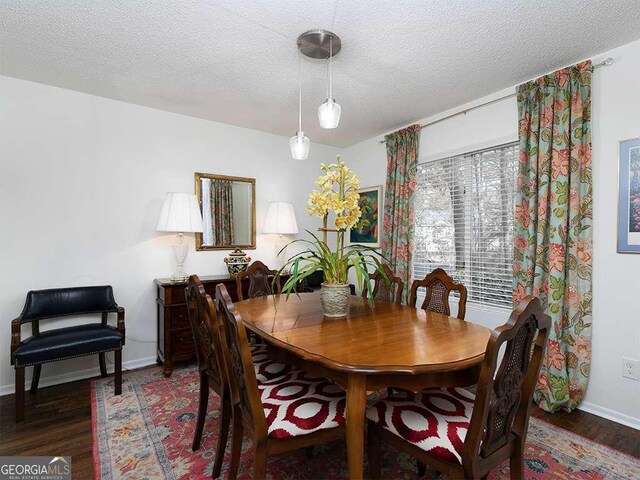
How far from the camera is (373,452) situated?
1557 millimetres

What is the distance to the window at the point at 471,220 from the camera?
2.87 meters

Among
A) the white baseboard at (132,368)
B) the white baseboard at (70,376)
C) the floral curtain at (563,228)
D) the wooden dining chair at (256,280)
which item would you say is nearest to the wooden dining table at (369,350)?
the wooden dining chair at (256,280)

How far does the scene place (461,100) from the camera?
3080mm

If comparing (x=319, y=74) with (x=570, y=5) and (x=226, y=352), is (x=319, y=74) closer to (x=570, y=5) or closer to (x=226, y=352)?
(x=570, y=5)

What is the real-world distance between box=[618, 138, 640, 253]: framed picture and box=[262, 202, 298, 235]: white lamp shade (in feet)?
9.06

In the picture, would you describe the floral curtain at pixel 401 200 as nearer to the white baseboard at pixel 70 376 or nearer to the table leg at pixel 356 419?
the table leg at pixel 356 419

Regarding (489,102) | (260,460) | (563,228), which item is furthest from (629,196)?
(260,460)

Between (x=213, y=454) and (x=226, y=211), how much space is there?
7.93 feet

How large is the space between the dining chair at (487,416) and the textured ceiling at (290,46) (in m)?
1.73

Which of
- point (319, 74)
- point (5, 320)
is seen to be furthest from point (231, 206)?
point (5, 320)

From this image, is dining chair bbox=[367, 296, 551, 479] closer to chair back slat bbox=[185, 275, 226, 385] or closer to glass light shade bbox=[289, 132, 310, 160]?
chair back slat bbox=[185, 275, 226, 385]

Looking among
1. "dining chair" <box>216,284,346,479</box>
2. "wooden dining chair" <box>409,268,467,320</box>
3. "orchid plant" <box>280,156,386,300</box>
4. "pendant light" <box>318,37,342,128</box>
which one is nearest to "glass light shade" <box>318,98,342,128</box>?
"pendant light" <box>318,37,342,128</box>

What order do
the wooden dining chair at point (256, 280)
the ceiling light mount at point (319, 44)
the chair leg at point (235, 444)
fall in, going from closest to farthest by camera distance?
1. the chair leg at point (235, 444)
2. the ceiling light mount at point (319, 44)
3. the wooden dining chair at point (256, 280)

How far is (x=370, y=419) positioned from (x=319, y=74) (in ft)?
7.71
